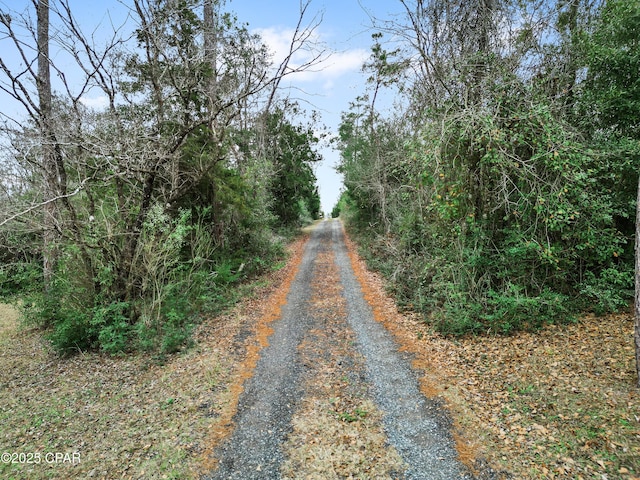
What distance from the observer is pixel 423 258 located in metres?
9.10

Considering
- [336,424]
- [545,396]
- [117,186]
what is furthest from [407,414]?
[117,186]

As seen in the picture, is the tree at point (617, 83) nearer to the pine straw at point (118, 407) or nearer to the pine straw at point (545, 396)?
the pine straw at point (545, 396)

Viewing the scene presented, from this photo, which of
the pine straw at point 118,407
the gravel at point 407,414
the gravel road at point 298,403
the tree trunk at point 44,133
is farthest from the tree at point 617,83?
Answer: the tree trunk at point 44,133

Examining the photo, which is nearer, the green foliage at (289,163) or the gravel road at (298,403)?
the gravel road at (298,403)

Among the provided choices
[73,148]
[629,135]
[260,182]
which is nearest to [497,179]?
[629,135]

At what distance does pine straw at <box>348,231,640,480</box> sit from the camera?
11.2 ft

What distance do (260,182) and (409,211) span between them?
7256 millimetres

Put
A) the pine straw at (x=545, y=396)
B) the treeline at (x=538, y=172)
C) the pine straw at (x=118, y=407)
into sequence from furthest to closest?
the treeline at (x=538, y=172) < the pine straw at (x=118, y=407) < the pine straw at (x=545, y=396)

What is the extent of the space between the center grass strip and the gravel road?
0.12 m

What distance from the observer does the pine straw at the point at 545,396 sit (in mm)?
3408

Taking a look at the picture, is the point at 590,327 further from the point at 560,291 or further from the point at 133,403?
the point at 133,403

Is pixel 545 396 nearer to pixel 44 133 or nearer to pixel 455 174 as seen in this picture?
pixel 455 174

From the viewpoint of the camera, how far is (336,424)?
4242 mm

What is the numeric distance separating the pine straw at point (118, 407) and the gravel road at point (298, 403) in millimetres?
412
